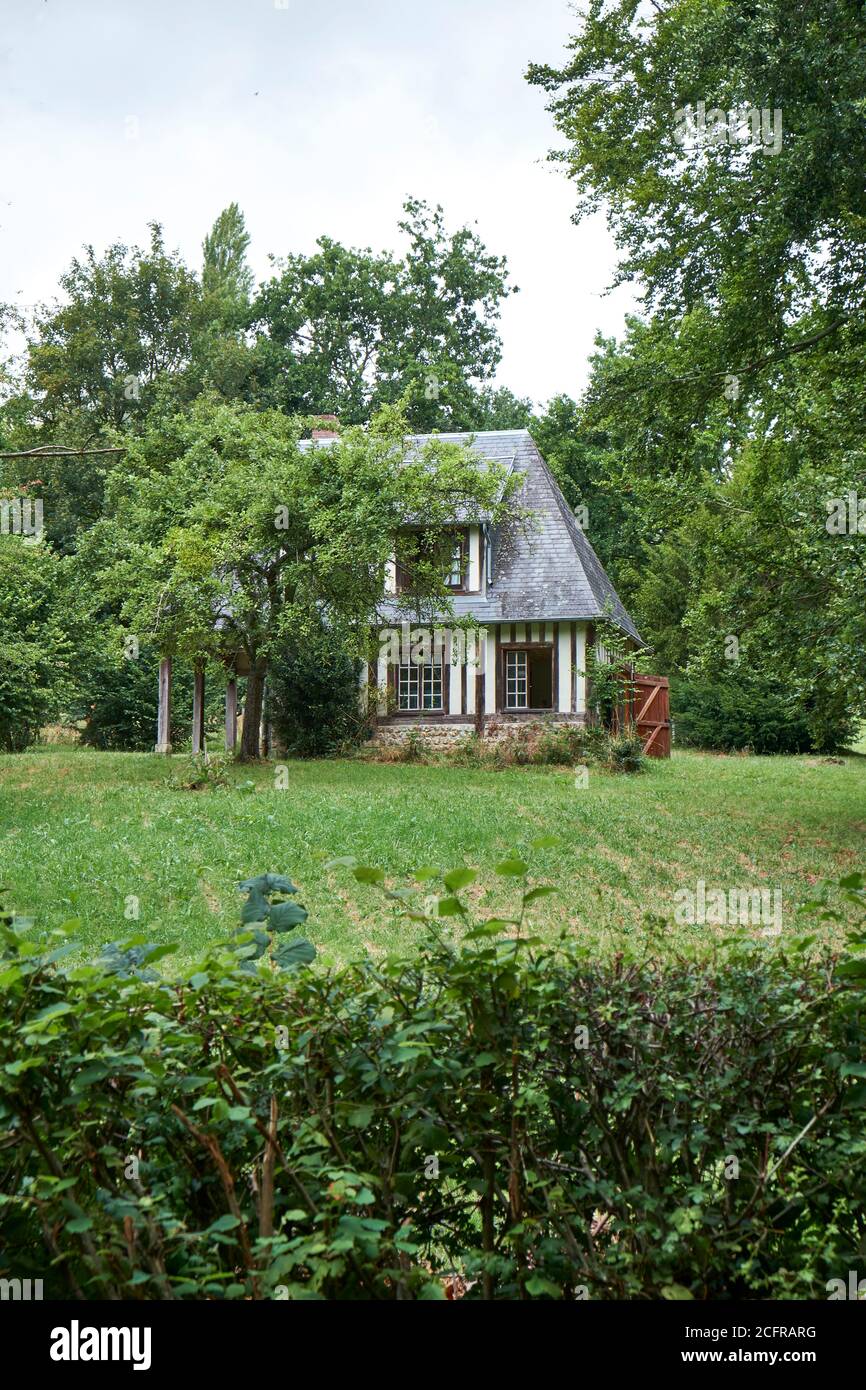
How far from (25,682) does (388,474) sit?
763 cm

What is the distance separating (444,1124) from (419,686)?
2280 cm

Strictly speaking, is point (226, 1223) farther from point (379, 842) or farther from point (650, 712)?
point (650, 712)

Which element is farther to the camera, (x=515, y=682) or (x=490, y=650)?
(x=515, y=682)

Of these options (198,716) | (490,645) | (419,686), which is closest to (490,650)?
(490,645)

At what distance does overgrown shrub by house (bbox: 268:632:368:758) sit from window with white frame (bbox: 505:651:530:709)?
3.25m

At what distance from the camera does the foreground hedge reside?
236cm

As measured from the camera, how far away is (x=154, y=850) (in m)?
12.2

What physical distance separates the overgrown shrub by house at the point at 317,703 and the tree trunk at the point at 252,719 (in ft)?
7.55

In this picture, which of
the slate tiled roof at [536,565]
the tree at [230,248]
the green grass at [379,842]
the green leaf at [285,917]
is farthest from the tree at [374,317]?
the green leaf at [285,917]

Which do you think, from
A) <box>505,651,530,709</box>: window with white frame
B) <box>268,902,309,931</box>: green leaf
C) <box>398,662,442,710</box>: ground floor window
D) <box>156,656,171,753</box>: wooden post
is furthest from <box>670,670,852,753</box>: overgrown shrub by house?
<box>268,902,309,931</box>: green leaf

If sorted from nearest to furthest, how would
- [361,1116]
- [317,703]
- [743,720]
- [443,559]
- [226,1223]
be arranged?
1. [226,1223]
2. [361,1116]
3. [443,559]
4. [317,703]
5. [743,720]

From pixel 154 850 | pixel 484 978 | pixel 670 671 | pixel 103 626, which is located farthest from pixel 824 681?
pixel 670 671

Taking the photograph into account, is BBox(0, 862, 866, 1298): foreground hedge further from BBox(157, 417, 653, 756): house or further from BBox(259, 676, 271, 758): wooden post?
BBox(259, 676, 271, 758): wooden post

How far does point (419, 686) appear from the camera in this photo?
83.0 ft
